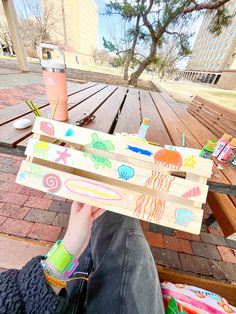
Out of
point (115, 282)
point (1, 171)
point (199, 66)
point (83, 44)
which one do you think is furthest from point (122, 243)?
point (83, 44)

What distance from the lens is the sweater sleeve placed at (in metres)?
0.44

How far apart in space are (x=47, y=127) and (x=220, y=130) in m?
1.39

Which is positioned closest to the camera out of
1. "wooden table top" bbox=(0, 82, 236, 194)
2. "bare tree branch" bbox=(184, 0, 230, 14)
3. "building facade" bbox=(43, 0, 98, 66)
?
"wooden table top" bbox=(0, 82, 236, 194)

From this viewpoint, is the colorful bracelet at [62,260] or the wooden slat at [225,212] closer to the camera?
A: the colorful bracelet at [62,260]

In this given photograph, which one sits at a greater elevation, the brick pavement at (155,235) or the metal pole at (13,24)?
the metal pole at (13,24)

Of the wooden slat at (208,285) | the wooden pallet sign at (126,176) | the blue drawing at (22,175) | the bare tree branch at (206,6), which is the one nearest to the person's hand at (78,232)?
the wooden pallet sign at (126,176)

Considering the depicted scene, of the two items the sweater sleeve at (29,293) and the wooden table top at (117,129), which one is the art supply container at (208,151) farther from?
the sweater sleeve at (29,293)

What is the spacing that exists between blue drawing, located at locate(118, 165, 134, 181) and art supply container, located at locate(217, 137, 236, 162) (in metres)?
0.58

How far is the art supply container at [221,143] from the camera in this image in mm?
844

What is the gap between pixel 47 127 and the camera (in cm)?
54

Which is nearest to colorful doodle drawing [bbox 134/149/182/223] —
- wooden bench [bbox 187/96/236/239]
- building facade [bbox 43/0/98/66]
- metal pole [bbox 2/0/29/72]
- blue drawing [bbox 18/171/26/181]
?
blue drawing [bbox 18/171/26/181]

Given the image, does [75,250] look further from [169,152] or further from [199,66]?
[199,66]

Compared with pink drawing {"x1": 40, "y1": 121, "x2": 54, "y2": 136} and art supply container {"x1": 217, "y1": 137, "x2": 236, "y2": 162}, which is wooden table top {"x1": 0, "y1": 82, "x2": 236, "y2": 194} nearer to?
art supply container {"x1": 217, "y1": 137, "x2": 236, "y2": 162}

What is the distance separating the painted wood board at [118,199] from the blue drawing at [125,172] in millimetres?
37
